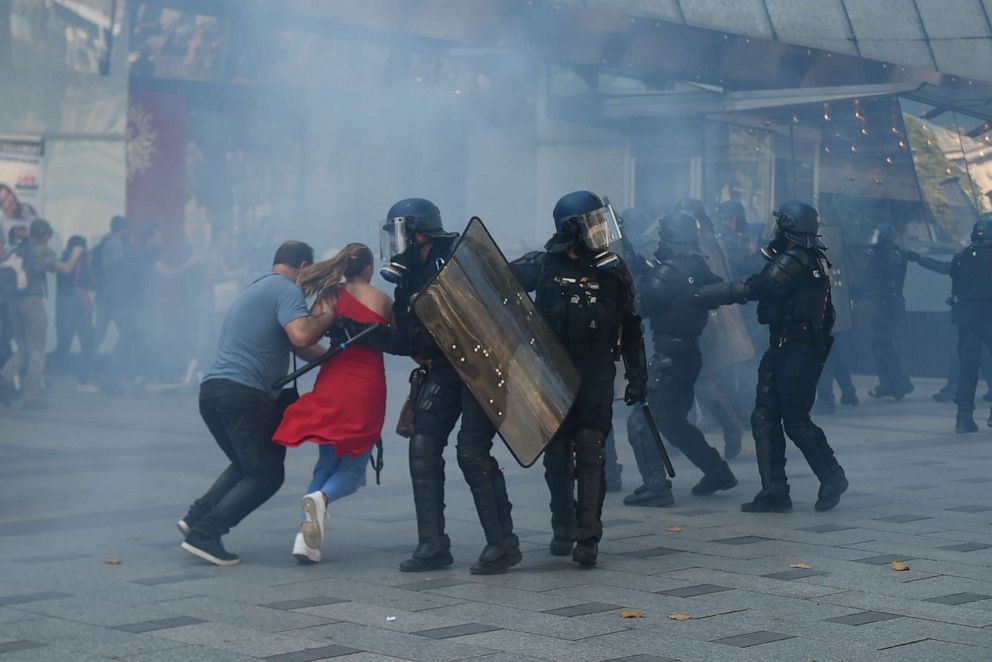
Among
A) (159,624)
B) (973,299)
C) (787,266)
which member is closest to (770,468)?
(787,266)

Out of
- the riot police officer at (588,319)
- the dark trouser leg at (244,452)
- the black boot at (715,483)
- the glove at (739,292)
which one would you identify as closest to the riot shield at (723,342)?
the black boot at (715,483)

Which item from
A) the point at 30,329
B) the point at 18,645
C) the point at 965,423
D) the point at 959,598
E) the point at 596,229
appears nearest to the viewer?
the point at 18,645

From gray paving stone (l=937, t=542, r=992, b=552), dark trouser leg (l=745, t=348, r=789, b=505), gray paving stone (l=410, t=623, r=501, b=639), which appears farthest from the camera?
dark trouser leg (l=745, t=348, r=789, b=505)

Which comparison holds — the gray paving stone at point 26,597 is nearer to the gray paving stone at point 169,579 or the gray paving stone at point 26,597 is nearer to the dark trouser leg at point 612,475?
the gray paving stone at point 169,579

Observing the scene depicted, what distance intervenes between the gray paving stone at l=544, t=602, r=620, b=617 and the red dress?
1.24 metres

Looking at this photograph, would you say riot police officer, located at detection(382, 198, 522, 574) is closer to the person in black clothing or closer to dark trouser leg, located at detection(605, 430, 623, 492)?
dark trouser leg, located at detection(605, 430, 623, 492)

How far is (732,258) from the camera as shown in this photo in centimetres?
1134

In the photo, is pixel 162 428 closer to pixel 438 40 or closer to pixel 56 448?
pixel 56 448

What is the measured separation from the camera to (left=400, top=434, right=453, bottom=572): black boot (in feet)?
19.5

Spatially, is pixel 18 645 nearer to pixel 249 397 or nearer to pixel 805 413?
pixel 249 397

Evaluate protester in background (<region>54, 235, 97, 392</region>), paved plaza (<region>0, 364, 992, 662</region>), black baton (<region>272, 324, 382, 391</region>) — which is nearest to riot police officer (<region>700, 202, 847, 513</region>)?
paved plaza (<region>0, 364, 992, 662</region>)

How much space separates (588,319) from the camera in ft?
19.6

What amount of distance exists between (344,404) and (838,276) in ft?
18.7

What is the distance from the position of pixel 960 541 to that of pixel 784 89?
773 centimetres
